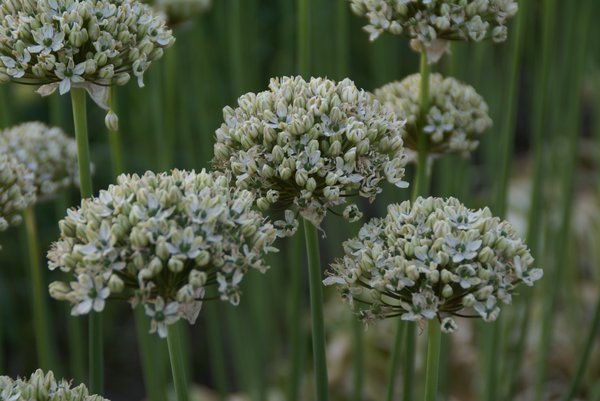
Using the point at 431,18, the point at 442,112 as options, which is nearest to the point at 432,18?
the point at 431,18

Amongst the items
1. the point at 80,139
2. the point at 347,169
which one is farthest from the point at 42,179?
the point at 347,169

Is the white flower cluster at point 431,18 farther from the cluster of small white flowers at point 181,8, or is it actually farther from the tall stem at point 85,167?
the cluster of small white flowers at point 181,8

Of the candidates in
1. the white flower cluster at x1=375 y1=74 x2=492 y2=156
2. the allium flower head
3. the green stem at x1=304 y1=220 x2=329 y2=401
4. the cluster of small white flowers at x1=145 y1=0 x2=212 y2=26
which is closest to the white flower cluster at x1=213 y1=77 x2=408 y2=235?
the green stem at x1=304 y1=220 x2=329 y2=401

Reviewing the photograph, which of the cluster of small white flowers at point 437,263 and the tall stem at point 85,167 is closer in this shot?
the cluster of small white flowers at point 437,263

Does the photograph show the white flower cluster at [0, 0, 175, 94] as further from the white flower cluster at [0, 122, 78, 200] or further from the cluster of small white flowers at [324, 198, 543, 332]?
the cluster of small white flowers at [324, 198, 543, 332]

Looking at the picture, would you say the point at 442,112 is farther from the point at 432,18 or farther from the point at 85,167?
the point at 85,167

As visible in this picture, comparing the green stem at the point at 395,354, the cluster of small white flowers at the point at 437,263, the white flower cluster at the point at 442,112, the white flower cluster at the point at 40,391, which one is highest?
the white flower cluster at the point at 442,112

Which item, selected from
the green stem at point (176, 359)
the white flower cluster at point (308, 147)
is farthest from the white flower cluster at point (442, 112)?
the green stem at point (176, 359)
